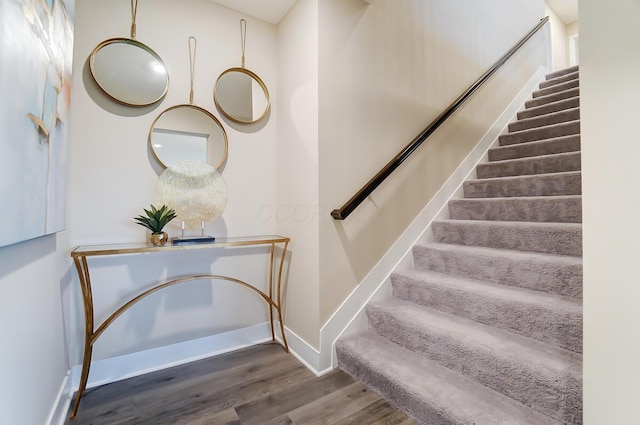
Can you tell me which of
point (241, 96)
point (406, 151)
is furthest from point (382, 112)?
point (241, 96)

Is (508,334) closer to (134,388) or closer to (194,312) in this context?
(194,312)

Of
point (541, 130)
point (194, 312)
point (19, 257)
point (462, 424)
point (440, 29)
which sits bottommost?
point (462, 424)

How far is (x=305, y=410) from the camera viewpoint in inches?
55.2

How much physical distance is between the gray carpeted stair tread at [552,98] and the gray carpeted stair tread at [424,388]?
3472mm

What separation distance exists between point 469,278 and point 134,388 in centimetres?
211

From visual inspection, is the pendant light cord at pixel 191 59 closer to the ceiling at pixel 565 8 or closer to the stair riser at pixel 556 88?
the stair riser at pixel 556 88

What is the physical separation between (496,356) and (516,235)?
0.93 m

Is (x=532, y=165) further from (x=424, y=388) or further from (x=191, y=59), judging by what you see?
(x=191, y=59)

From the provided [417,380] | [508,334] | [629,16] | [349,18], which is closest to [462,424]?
[417,380]

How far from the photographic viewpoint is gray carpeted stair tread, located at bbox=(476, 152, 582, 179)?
7.29 ft

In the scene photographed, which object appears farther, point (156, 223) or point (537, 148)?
point (537, 148)

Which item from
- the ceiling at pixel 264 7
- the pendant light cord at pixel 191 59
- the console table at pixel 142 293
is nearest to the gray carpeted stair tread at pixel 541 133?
the ceiling at pixel 264 7

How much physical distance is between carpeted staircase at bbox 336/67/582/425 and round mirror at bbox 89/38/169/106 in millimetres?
1970

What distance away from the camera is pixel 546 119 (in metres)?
2.98
